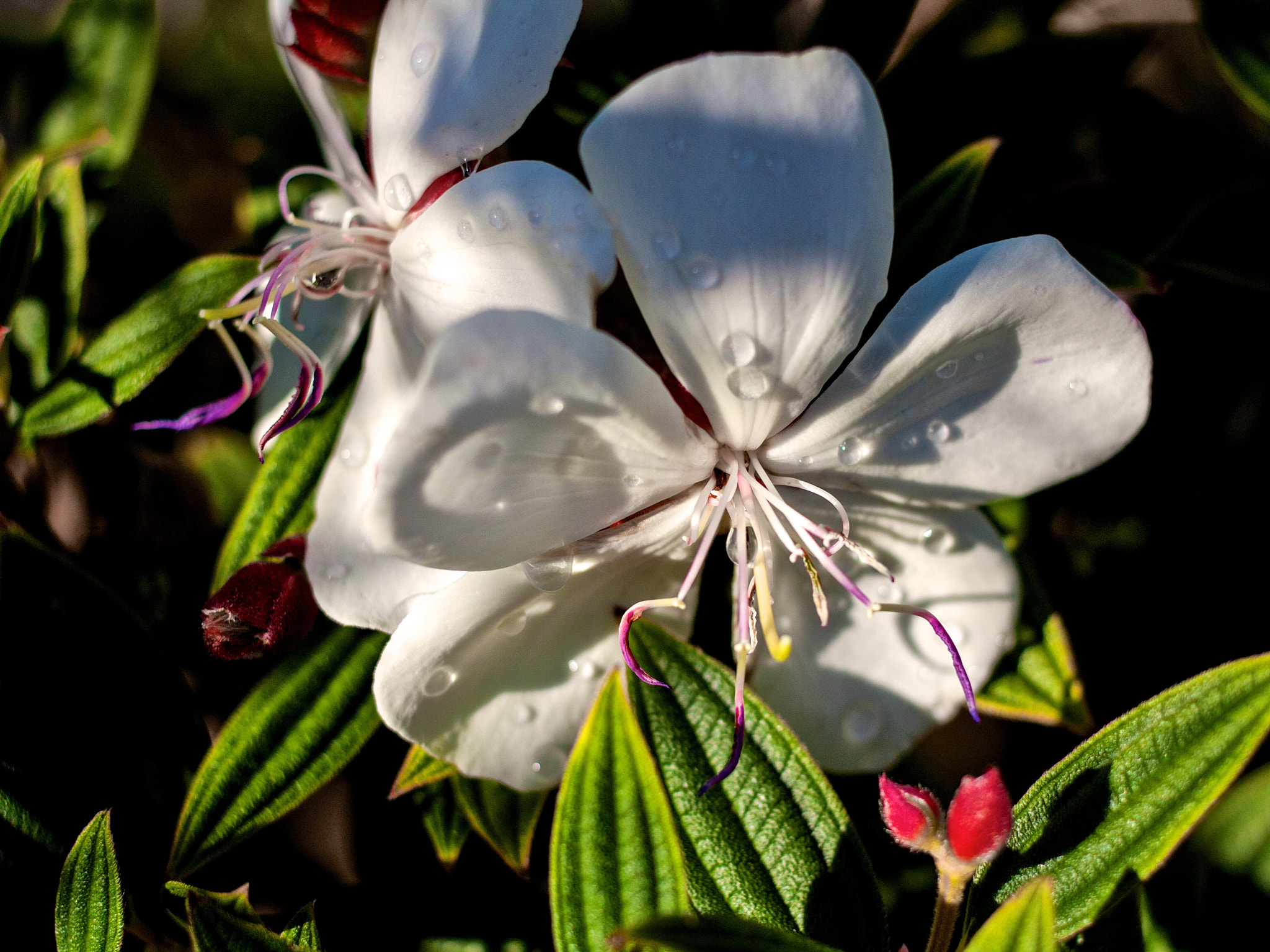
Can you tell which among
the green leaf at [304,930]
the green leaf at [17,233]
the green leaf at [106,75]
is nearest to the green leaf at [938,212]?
the green leaf at [304,930]

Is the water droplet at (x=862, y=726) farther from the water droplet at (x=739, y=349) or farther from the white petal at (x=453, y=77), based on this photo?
the white petal at (x=453, y=77)

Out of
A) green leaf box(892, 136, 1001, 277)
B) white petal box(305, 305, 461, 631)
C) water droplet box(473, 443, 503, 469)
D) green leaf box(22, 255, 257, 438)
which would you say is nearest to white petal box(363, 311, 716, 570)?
water droplet box(473, 443, 503, 469)

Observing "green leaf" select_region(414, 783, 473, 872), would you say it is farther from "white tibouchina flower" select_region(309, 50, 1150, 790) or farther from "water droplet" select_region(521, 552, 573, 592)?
"water droplet" select_region(521, 552, 573, 592)

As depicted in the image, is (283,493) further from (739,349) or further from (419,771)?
(739,349)

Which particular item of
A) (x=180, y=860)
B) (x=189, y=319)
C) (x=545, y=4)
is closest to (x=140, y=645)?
(x=180, y=860)

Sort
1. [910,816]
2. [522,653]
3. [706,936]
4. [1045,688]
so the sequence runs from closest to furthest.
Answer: [706,936], [910,816], [522,653], [1045,688]

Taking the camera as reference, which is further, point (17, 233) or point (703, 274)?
point (17, 233)

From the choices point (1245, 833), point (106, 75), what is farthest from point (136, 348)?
point (1245, 833)
